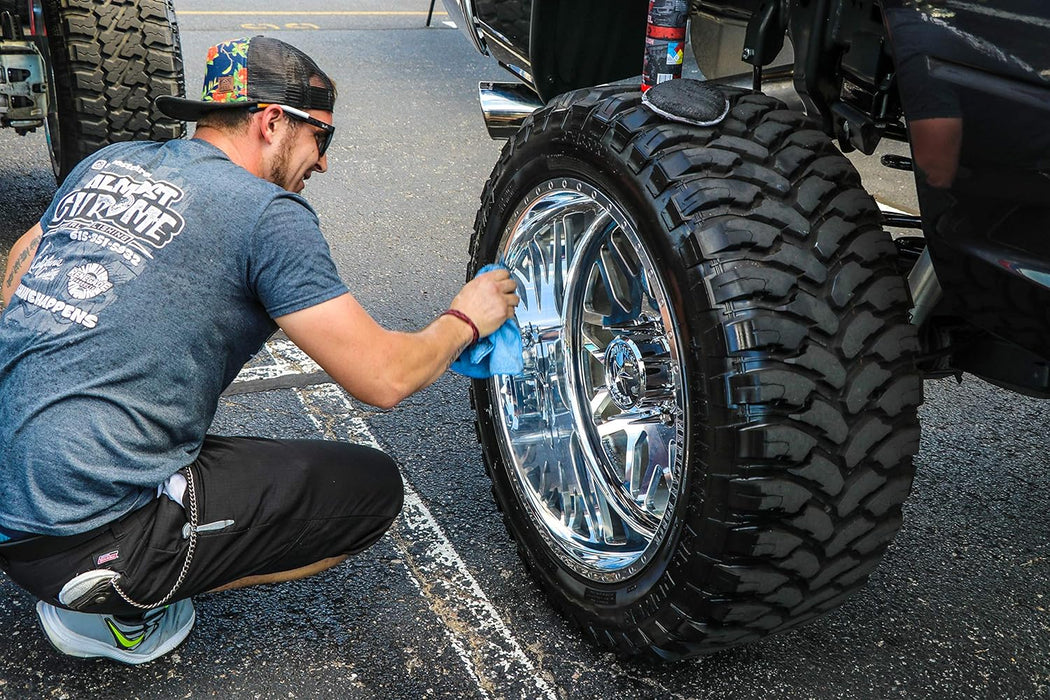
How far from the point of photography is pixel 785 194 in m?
1.97

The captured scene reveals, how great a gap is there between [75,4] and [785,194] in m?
3.61

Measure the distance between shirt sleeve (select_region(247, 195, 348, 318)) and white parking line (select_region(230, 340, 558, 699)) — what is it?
90cm

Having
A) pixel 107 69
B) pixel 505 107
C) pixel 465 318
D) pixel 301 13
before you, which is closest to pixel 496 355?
pixel 465 318

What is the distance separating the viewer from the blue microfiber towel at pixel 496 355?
8.26 ft

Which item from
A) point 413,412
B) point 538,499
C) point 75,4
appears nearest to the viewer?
point 538,499

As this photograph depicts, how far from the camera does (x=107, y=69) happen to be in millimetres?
4512

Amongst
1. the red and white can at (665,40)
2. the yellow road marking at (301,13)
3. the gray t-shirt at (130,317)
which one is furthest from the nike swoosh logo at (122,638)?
the yellow road marking at (301,13)

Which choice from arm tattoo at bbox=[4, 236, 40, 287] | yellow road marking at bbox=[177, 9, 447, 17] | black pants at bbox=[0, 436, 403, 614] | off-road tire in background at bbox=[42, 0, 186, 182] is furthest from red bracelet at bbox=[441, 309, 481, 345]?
yellow road marking at bbox=[177, 9, 447, 17]

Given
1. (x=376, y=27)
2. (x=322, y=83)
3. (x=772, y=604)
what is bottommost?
(x=376, y=27)

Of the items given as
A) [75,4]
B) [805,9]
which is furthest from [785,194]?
[75,4]

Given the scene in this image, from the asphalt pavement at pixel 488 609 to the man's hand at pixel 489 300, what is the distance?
2.40 ft

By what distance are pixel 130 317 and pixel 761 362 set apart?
1269 mm

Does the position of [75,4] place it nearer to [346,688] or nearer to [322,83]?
[322,83]

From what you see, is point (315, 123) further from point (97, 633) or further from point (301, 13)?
point (301, 13)
